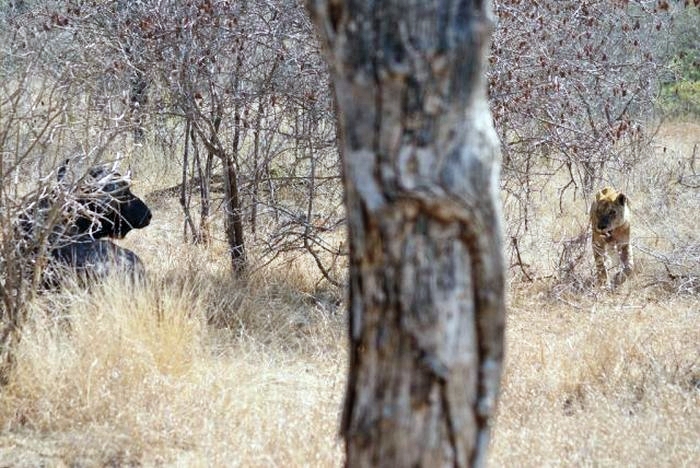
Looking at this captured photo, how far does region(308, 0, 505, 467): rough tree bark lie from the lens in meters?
2.05

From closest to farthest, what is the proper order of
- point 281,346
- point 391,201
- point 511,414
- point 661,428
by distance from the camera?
1. point 391,201
2. point 661,428
3. point 511,414
4. point 281,346

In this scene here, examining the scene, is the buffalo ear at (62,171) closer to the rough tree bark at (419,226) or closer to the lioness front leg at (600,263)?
the rough tree bark at (419,226)

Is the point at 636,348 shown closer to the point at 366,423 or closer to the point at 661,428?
the point at 661,428

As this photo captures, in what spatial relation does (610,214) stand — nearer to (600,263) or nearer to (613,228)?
(613,228)

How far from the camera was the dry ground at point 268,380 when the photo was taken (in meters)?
4.07

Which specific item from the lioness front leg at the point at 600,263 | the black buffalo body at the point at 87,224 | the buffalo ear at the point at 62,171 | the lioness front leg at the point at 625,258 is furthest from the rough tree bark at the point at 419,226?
the lioness front leg at the point at 625,258

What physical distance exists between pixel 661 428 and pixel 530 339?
5.86 feet

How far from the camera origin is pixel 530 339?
19.3ft

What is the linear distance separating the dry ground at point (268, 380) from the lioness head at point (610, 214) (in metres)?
0.79

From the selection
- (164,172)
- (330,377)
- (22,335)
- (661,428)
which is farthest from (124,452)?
(164,172)

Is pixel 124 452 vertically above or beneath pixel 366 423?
beneath

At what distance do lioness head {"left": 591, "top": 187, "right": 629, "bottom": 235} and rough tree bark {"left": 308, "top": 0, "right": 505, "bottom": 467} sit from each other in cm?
567

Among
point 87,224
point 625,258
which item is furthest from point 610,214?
point 87,224

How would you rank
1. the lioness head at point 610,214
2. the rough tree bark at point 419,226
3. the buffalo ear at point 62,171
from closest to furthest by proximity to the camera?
the rough tree bark at point 419,226 < the buffalo ear at point 62,171 < the lioness head at point 610,214
